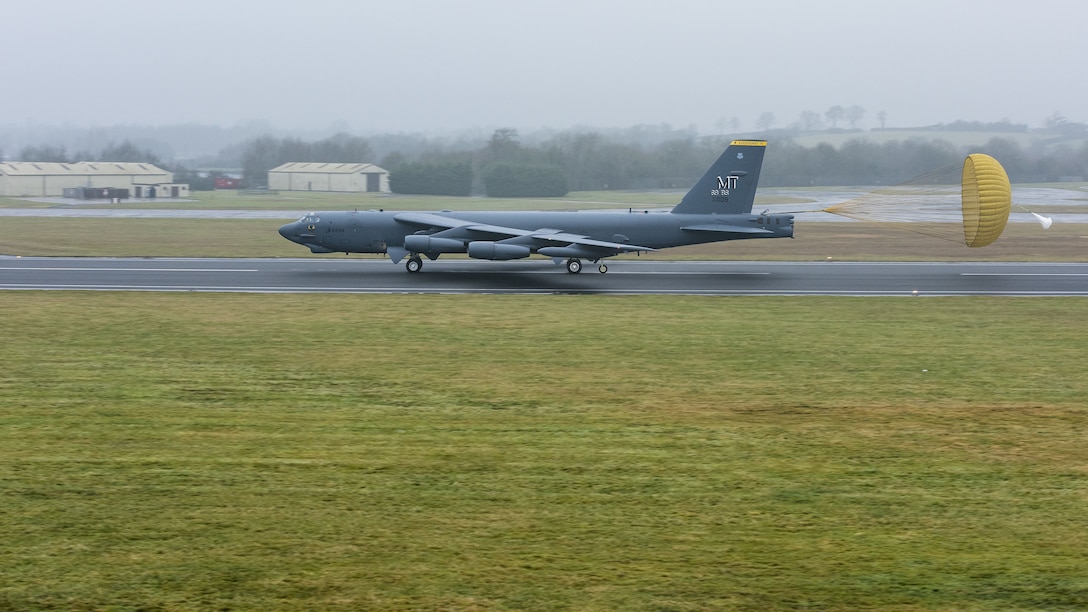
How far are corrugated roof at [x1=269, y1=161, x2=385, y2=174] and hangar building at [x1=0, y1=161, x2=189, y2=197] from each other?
1022 cm

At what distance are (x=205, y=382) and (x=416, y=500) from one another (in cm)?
826

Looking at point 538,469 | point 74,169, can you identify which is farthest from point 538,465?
point 74,169

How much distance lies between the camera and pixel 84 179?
100 m

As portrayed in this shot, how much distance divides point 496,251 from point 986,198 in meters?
17.0

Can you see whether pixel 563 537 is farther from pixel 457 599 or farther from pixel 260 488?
pixel 260 488

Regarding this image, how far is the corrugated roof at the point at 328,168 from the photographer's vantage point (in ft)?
316

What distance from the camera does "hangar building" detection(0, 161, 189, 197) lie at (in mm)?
95250

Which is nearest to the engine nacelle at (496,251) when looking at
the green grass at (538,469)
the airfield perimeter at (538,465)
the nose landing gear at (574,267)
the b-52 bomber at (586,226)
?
the b-52 bomber at (586,226)

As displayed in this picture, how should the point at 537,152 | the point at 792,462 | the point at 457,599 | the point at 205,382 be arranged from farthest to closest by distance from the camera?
the point at 537,152 < the point at 205,382 < the point at 792,462 < the point at 457,599

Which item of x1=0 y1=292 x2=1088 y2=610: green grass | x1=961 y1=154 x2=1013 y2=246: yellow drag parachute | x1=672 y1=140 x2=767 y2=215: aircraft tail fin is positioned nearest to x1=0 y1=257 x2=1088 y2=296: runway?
x1=961 y1=154 x2=1013 y2=246: yellow drag parachute

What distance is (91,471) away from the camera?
43.3ft

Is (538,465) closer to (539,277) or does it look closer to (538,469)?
(538,469)

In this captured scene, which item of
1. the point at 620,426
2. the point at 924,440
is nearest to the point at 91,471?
the point at 620,426

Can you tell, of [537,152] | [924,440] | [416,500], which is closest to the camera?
[416,500]
